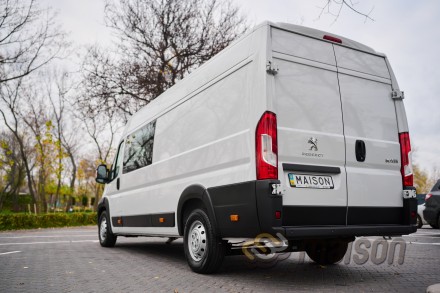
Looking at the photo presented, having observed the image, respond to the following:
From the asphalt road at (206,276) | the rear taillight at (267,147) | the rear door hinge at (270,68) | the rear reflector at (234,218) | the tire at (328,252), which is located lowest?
the asphalt road at (206,276)

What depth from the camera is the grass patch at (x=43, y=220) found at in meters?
18.2

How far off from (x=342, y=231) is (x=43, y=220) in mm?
17844

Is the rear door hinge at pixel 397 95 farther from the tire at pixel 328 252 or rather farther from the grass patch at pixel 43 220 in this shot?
the grass patch at pixel 43 220

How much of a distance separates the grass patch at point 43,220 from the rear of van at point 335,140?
16.8m

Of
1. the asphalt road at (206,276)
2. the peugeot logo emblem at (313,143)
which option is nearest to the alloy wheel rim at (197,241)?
the asphalt road at (206,276)

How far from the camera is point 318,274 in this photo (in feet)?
18.5

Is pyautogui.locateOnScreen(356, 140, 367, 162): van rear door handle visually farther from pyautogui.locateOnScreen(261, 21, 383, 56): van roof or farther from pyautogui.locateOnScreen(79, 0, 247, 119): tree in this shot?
pyautogui.locateOnScreen(79, 0, 247, 119): tree

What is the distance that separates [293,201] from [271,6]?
262cm

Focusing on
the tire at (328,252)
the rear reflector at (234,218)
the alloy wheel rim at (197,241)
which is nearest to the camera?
the rear reflector at (234,218)

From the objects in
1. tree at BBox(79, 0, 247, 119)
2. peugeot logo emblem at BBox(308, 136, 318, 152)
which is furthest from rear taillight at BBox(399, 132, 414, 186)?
tree at BBox(79, 0, 247, 119)

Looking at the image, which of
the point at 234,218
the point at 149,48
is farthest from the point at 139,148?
the point at 149,48

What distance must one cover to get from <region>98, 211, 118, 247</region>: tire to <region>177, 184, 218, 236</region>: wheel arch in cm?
347

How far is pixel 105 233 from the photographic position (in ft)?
30.6

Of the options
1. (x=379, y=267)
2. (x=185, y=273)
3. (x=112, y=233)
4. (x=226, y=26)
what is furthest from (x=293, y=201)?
(x=226, y=26)
